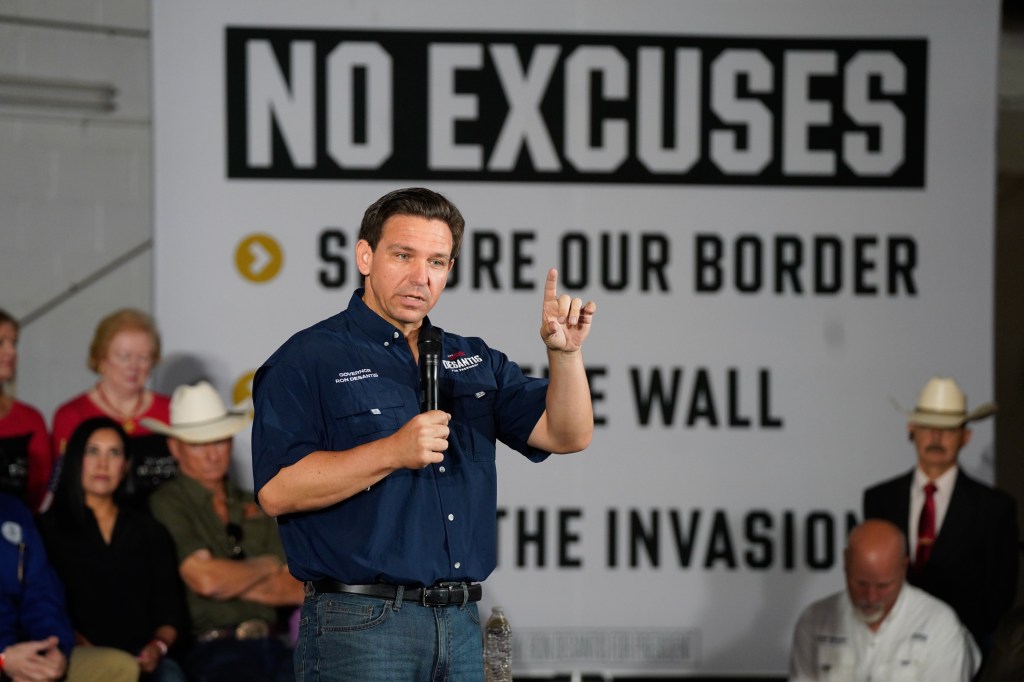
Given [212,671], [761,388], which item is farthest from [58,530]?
[761,388]

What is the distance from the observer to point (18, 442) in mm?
4355

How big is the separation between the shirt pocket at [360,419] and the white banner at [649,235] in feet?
9.64

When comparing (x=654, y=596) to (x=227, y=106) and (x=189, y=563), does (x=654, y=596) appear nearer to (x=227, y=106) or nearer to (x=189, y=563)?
(x=189, y=563)

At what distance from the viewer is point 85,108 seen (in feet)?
17.2

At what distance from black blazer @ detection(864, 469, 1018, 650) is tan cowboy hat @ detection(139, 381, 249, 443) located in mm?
2549

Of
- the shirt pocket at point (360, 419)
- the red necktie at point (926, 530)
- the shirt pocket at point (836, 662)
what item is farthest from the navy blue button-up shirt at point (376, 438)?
the red necktie at point (926, 530)

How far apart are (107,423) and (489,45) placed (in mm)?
2164

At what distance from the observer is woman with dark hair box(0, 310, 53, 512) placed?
4.30 m

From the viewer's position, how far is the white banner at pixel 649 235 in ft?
16.6

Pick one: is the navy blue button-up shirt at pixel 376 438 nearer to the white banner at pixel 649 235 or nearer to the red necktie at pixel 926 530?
the white banner at pixel 649 235

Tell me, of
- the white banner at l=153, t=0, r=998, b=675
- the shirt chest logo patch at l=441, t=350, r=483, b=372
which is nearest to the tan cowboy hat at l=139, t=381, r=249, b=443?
the white banner at l=153, t=0, r=998, b=675

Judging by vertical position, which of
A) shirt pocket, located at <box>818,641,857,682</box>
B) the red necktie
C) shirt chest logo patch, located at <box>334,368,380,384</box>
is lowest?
shirt pocket, located at <box>818,641,857,682</box>

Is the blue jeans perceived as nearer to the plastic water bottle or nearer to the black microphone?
the black microphone

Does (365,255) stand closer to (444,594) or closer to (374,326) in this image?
(374,326)
